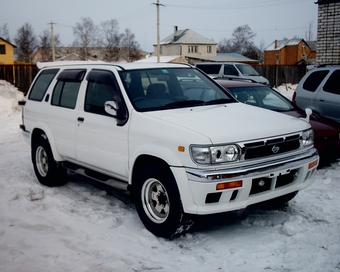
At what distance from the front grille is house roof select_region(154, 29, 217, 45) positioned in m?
73.5

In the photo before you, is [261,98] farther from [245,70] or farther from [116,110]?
[245,70]

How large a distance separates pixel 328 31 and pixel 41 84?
1404 centimetres

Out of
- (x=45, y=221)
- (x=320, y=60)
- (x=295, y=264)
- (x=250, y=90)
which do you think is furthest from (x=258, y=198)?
(x=320, y=60)

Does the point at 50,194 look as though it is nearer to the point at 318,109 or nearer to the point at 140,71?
the point at 140,71

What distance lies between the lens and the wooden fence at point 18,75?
21.7m

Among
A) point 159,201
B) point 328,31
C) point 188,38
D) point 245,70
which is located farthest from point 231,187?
point 188,38

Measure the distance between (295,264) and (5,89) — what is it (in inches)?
730

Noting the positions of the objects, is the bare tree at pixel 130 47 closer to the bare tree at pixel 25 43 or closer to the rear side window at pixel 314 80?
the bare tree at pixel 25 43

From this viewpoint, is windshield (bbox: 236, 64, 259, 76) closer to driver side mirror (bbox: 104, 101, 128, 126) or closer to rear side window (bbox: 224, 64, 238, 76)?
rear side window (bbox: 224, 64, 238, 76)

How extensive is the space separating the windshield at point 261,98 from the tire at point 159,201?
4080 millimetres

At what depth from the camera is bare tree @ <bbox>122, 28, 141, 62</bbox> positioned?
289 ft

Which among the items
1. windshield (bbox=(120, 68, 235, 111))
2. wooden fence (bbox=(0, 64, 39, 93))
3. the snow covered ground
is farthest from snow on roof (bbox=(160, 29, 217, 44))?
the snow covered ground

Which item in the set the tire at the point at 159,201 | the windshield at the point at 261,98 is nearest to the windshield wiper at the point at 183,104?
the tire at the point at 159,201

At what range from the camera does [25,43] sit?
89.3m
